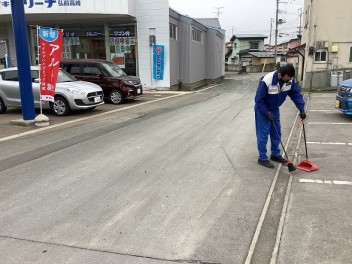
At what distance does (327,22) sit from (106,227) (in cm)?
2010

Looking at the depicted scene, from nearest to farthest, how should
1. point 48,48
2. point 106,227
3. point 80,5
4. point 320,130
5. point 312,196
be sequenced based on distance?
point 106,227
point 312,196
point 320,130
point 48,48
point 80,5

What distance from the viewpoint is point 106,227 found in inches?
142

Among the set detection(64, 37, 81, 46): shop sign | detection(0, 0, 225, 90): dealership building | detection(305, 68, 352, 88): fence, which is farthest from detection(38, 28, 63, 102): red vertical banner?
detection(305, 68, 352, 88): fence

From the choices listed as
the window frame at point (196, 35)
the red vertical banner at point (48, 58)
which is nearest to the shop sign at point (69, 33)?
the window frame at point (196, 35)

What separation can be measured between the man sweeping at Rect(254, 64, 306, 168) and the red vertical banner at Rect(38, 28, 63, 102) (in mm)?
6320

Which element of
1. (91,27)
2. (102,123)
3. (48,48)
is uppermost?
(91,27)

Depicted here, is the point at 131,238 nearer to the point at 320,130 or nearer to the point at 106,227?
the point at 106,227

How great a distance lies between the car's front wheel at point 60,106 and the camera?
36.2 ft

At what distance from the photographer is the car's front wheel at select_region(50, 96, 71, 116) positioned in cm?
1102

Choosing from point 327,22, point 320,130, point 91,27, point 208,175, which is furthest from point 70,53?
point 208,175

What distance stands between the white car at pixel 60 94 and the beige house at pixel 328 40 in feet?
44.5

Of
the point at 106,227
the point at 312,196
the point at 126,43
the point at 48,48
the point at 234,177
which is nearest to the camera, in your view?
the point at 106,227

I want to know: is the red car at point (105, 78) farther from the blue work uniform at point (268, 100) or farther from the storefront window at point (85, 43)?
the blue work uniform at point (268, 100)

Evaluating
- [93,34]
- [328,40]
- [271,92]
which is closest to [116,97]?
[93,34]
